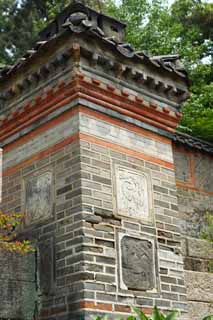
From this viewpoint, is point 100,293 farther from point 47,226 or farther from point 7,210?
point 7,210

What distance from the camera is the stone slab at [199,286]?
27.1 feet

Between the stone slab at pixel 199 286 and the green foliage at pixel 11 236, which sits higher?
the green foliage at pixel 11 236

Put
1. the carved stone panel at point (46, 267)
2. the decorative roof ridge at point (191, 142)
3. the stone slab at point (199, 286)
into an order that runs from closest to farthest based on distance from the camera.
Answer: the carved stone panel at point (46, 267) < the stone slab at point (199, 286) < the decorative roof ridge at point (191, 142)

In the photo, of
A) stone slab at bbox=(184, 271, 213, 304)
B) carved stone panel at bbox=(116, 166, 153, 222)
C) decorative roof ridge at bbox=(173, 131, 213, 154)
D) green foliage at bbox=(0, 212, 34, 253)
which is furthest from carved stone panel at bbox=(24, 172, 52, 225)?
decorative roof ridge at bbox=(173, 131, 213, 154)

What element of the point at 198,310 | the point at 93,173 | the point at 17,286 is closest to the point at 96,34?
the point at 93,173

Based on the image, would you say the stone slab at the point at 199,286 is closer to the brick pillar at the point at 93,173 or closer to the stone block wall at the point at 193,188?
the brick pillar at the point at 93,173

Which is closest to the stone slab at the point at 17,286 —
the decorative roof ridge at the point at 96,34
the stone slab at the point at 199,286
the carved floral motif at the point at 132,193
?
the carved floral motif at the point at 132,193

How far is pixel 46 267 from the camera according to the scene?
7309 mm

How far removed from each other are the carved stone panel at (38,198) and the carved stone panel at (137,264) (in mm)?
1092

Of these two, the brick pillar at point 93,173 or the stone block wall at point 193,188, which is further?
the stone block wall at point 193,188

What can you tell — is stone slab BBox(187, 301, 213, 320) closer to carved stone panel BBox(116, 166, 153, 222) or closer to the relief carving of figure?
the relief carving of figure

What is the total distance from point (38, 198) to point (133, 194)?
1265 mm

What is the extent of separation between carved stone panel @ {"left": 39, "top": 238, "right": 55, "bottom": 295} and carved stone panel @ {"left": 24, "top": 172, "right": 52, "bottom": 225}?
400 millimetres

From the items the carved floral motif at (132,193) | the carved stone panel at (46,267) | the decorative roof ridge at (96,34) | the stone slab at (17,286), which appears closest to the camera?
the stone slab at (17,286)
